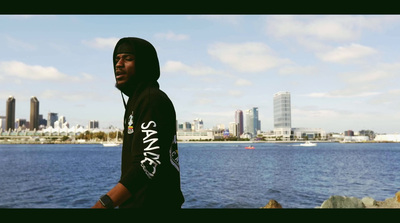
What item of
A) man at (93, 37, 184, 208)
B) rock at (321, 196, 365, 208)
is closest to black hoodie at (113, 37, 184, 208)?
man at (93, 37, 184, 208)

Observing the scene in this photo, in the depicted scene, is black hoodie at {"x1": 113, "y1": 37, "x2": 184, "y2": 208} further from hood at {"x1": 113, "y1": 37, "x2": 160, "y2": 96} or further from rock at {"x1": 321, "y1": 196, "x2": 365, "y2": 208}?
rock at {"x1": 321, "y1": 196, "x2": 365, "y2": 208}

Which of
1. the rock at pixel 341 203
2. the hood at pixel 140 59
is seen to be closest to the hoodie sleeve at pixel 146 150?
the hood at pixel 140 59

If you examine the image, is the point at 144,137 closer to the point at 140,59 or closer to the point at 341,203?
the point at 140,59

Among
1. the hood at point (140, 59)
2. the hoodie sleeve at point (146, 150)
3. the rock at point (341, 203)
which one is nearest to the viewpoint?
the hoodie sleeve at point (146, 150)

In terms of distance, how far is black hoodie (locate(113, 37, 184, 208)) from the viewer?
186cm

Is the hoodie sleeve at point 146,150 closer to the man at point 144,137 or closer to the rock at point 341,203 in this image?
the man at point 144,137

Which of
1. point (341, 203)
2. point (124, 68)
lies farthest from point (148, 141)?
point (341, 203)

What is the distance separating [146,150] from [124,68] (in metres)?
0.56

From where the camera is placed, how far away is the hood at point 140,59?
205 cm

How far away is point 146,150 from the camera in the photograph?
184 cm
